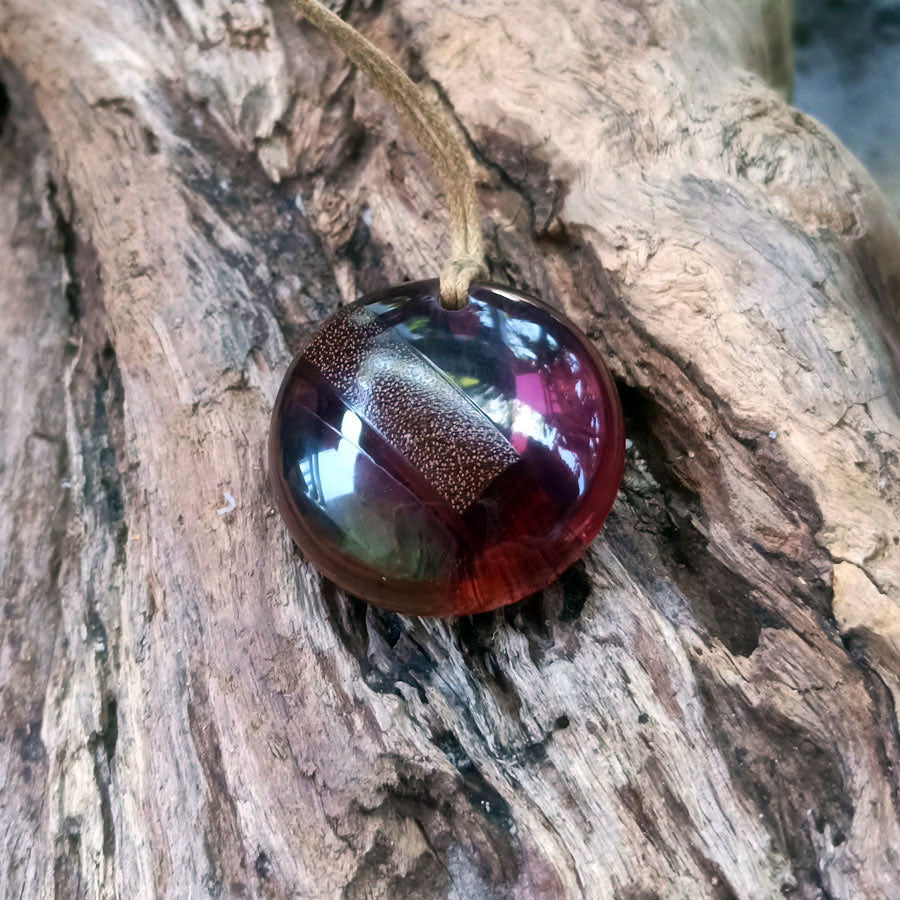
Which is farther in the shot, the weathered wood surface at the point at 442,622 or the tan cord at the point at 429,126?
the tan cord at the point at 429,126

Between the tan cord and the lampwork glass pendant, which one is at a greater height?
the tan cord

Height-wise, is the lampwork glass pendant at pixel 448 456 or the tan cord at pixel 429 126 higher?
the tan cord at pixel 429 126

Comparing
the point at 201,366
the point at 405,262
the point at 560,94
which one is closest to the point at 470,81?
the point at 560,94

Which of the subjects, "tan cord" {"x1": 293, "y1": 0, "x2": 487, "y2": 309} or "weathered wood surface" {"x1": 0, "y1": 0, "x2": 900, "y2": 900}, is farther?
"tan cord" {"x1": 293, "y1": 0, "x2": 487, "y2": 309}

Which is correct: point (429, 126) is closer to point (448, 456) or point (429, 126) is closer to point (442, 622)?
point (448, 456)

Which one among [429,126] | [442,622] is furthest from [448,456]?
[429,126]
